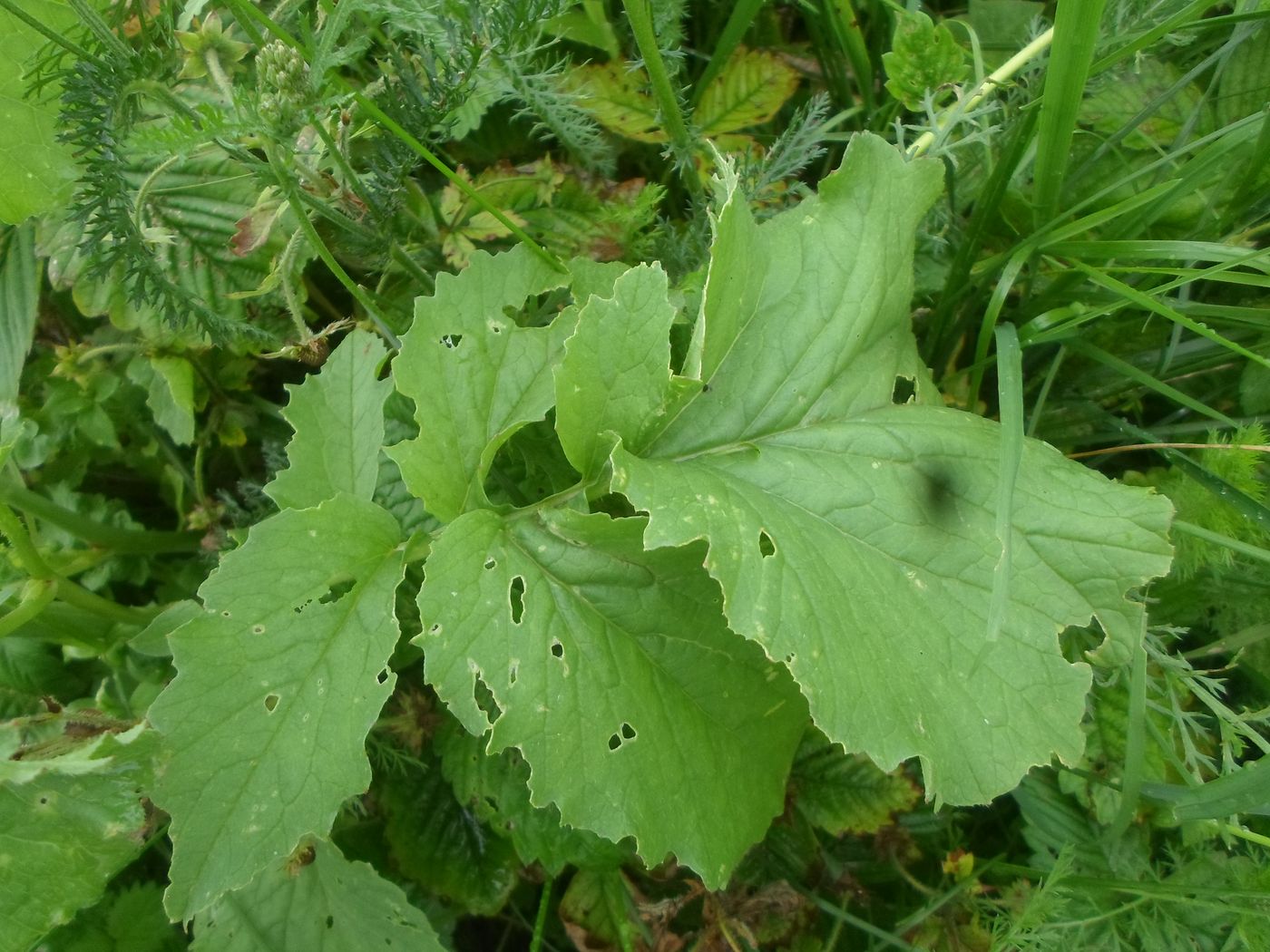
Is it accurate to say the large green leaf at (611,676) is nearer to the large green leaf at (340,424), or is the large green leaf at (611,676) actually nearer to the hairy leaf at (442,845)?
the large green leaf at (340,424)

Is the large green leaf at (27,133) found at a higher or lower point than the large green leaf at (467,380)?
higher

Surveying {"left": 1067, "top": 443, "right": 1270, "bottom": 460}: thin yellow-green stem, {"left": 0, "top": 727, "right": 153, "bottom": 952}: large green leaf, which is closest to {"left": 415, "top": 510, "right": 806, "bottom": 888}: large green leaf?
{"left": 0, "top": 727, "right": 153, "bottom": 952}: large green leaf

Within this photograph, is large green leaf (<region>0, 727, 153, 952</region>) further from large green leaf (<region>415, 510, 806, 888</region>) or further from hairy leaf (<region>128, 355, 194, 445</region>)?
hairy leaf (<region>128, 355, 194, 445</region>)

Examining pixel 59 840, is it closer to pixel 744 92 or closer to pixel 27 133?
pixel 27 133

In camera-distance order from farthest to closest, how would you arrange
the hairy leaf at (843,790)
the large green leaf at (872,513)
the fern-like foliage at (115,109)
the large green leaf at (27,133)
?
the hairy leaf at (843,790)
the large green leaf at (27,133)
the fern-like foliage at (115,109)
the large green leaf at (872,513)

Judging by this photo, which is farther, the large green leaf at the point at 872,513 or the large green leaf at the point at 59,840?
the large green leaf at the point at 59,840

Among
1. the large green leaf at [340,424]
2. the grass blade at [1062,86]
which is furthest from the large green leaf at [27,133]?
the grass blade at [1062,86]

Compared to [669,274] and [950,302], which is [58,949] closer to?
[669,274]

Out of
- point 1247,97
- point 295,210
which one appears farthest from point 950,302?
point 295,210

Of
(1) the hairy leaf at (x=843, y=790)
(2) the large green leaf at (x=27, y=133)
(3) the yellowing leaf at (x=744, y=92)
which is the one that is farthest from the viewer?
(3) the yellowing leaf at (x=744, y=92)
